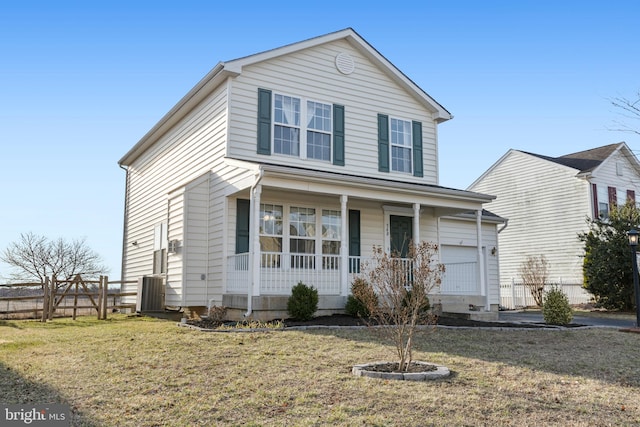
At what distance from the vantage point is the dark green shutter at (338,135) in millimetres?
14805

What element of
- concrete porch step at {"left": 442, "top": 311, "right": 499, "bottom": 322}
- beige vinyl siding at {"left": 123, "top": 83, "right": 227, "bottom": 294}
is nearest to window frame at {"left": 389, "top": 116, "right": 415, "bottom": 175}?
concrete porch step at {"left": 442, "top": 311, "right": 499, "bottom": 322}

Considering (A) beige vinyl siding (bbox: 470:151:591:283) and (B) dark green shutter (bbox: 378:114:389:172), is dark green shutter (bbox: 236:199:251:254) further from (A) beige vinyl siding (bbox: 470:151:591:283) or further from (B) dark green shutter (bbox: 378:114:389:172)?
(A) beige vinyl siding (bbox: 470:151:591:283)

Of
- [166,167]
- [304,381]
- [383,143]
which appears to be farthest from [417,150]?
[304,381]

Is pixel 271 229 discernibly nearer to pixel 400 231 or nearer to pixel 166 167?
pixel 400 231

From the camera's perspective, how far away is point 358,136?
50.4 feet

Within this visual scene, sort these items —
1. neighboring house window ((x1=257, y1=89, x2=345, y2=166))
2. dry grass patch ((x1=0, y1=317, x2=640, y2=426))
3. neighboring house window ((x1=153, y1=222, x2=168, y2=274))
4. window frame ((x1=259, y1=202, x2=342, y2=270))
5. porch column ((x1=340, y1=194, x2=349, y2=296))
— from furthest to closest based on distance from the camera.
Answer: neighboring house window ((x1=153, y1=222, x2=168, y2=274)) < neighboring house window ((x1=257, y1=89, x2=345, y2=166)) < window frame ((x1=259, y1=202, x2=342, y2=270)) < porch column ((x1=340, y1=194, x2=349, y2=296)) < dry grass patch ((x1=0, y1=317, x2=640, y2=426))

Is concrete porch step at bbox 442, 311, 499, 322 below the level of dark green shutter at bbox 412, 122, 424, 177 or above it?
below

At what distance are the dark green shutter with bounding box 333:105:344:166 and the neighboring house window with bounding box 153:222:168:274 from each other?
5.33 meters

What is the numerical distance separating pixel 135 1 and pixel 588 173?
2148cm

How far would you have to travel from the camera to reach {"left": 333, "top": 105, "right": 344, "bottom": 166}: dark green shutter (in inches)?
583

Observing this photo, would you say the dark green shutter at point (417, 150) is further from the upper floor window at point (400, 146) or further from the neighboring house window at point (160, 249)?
the neighboring house window at point (160, 249)

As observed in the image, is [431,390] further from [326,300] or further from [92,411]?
[326,300]

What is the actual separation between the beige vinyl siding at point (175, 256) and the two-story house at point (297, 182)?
50 mm

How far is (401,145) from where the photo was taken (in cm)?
1617
